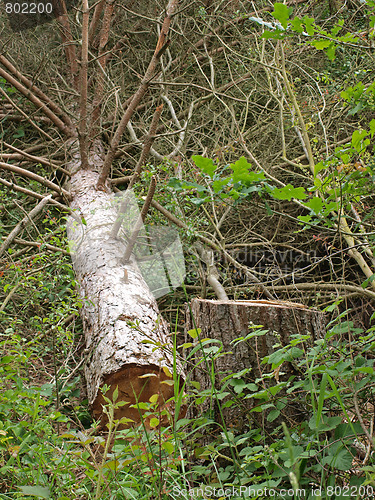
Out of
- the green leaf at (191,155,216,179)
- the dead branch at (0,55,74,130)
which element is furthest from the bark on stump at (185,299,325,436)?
the dead branch at (0,55,74,130)

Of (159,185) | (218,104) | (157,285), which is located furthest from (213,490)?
(218,104)

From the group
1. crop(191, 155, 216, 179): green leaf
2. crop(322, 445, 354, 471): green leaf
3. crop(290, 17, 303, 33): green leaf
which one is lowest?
crop(322, 445, 354, 471): green leaf

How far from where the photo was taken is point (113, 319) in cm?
238

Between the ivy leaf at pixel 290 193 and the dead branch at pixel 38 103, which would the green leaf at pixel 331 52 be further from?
the dead branch at pixel 38 103

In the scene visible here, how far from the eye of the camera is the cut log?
6.81 ft

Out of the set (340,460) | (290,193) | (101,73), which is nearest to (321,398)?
(340,460)

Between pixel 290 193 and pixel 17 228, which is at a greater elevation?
pixel 290 193

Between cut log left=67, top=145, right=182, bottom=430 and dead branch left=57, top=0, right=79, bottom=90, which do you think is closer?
cut log left=67, top=145, right=182, bottom=430

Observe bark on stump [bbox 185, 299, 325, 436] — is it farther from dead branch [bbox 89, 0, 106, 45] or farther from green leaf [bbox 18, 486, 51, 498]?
dead branch [bbox 89, 0, 106, 45]

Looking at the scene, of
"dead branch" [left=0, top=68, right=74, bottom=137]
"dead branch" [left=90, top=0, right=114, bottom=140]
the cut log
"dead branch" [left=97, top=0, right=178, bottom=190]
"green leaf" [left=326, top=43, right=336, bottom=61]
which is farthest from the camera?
"dead branch" [left=90, top=0, right=114, bottom=140]

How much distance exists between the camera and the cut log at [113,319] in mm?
2074

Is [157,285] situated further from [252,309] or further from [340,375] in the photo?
[340,375]

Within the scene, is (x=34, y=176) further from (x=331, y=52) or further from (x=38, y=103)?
(x=331, y=52)

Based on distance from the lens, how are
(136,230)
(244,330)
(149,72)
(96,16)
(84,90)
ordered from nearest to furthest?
(244,330) < (136,230) < (149,72) < (84,90) < (96,16)
